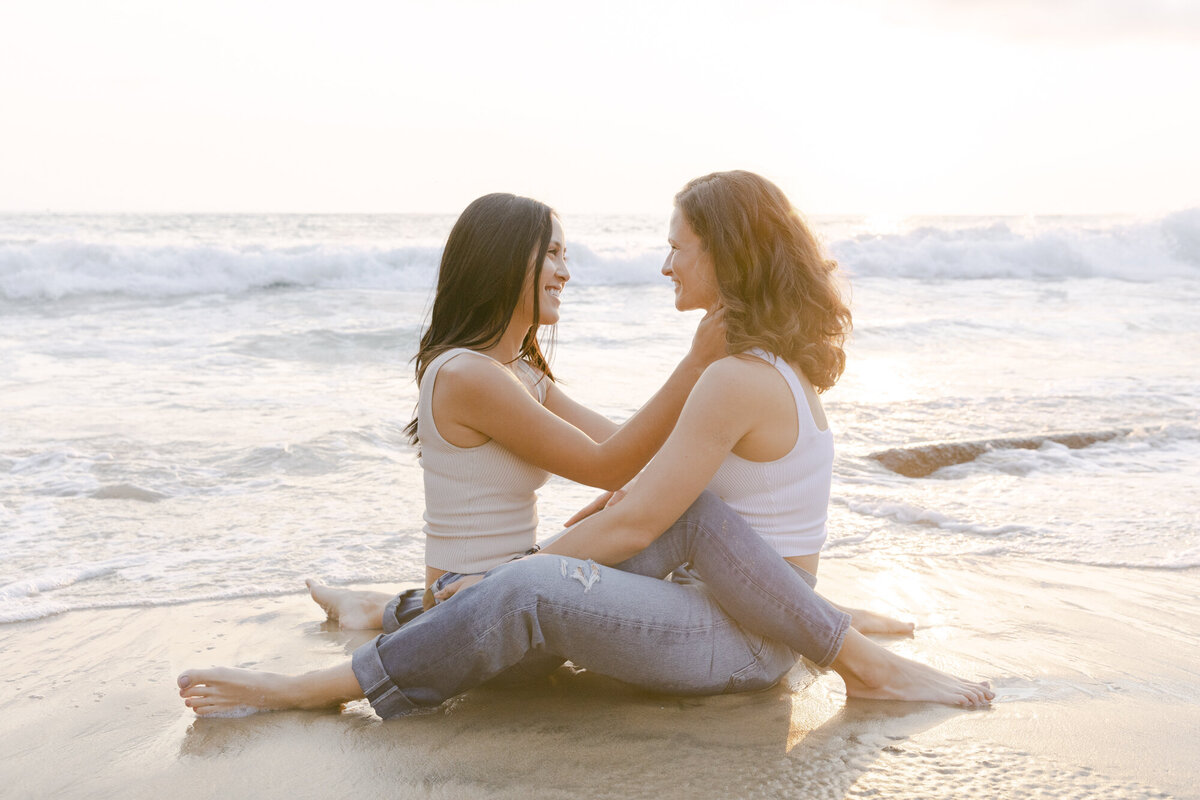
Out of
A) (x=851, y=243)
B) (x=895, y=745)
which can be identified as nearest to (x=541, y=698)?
(x=895, y=745)

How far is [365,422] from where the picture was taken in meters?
7.64

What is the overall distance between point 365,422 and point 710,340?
16.3 ft

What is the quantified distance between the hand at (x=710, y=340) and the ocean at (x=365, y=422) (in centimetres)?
198

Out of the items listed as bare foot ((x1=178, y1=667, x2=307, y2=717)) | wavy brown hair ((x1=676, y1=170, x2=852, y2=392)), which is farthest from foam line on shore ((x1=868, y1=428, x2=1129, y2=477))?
bare foot ((x1=178, y1=667, x2=307, y2=717))

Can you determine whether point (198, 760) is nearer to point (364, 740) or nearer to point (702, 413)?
point (364, 740)

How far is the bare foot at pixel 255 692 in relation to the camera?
2.92 m

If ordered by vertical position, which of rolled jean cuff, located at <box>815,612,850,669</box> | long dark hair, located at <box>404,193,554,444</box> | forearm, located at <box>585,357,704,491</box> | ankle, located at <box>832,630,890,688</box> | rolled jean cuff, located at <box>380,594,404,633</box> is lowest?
rolled jean cuff, located at <box>380,594,404,633</box>

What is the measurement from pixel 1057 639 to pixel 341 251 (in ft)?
66.8

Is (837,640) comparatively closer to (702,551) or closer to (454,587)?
(702,551)

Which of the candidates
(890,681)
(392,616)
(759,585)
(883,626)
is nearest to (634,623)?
(759,585)

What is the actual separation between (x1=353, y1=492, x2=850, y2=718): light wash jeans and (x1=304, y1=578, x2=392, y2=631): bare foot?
3.14 feet

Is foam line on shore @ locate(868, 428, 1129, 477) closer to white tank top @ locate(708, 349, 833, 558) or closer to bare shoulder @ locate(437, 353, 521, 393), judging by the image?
white tank top @ locate(708, 349, 833, 558)

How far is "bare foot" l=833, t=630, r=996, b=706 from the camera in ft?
9.69

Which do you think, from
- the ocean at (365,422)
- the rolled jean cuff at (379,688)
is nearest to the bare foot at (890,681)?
the rolled jean cuff at (379,688)
